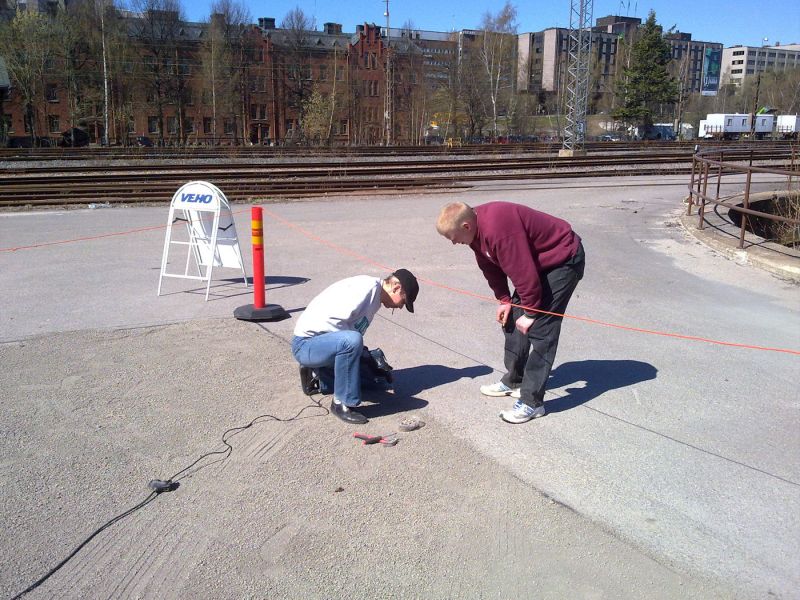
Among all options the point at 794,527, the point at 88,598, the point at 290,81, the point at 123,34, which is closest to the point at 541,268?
the point at 794,527

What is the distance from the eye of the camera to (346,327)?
5.16 m

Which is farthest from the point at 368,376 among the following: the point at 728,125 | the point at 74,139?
the point at 728,125

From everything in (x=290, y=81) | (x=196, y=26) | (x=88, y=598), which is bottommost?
(x=88, y=598)

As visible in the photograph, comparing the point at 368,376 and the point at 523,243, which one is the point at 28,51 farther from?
the point at 523,243

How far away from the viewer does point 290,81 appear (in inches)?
3000

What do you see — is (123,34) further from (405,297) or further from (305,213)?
(405,297)

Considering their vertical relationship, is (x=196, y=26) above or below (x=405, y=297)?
above

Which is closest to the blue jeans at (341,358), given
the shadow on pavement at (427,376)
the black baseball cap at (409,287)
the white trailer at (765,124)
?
the black baseball cap at (409,287)

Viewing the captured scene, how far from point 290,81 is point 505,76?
78.9 ft

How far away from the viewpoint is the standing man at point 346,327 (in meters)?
5.02

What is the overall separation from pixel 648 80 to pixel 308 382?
250 feet

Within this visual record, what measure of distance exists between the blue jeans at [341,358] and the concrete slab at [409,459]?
10.4 inches

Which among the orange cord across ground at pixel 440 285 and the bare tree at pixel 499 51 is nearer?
the orange cord across ground at pixel 440 285

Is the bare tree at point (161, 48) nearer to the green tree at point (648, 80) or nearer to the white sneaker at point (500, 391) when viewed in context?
the green tree at point (648, 80)
